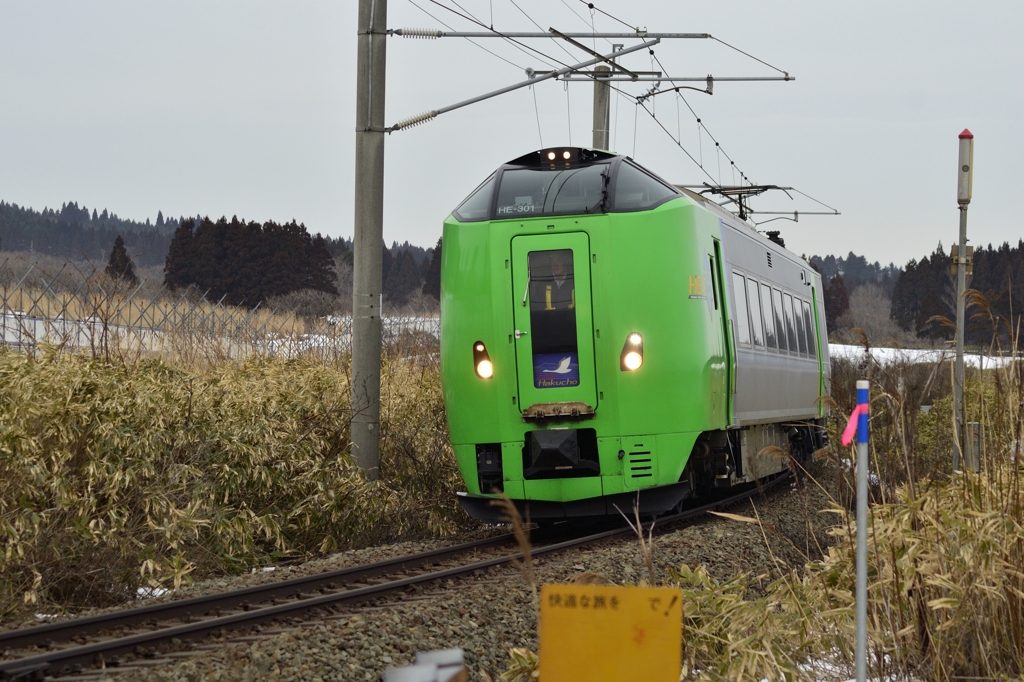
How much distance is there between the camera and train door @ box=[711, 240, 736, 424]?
1120cm

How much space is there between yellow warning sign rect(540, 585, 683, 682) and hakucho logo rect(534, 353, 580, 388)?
647 centimetres

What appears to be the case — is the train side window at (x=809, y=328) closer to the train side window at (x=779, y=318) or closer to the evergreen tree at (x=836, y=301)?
the train side window at (x=779, y=318)

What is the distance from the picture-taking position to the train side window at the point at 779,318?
47.6ft

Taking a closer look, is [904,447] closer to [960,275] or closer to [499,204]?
[499,204]

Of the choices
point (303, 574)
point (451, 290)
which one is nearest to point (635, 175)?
point (451, 290)

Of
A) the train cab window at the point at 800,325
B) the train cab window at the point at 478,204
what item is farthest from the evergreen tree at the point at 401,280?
the train cab window at the point at 478,204

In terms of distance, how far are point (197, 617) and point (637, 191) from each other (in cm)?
Answer: 549

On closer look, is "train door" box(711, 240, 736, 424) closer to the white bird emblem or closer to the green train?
the green train

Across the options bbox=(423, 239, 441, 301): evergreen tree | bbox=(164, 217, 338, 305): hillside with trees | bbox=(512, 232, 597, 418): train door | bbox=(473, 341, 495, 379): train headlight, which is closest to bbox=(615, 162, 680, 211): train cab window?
bbox=(512, 232, 597, 418): train door

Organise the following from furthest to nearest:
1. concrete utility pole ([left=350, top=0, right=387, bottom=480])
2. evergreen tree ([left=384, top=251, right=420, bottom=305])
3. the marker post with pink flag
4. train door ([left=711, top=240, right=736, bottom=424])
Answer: evergreen tree ([left=384, top=251, right=420, bottom=305]), concrete utility pole ([left=350, top=0, right=387, bottom=480]), train door ([left=711, top=240, right=736, bottom=424]), the marker post with pink flag

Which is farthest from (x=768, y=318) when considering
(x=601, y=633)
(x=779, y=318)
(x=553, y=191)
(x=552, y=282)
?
(x=601, y=633)

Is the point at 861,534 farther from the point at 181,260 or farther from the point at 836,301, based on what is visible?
the point at 836,301

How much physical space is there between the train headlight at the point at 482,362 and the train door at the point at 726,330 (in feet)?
8.12

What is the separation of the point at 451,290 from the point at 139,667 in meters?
5.41
